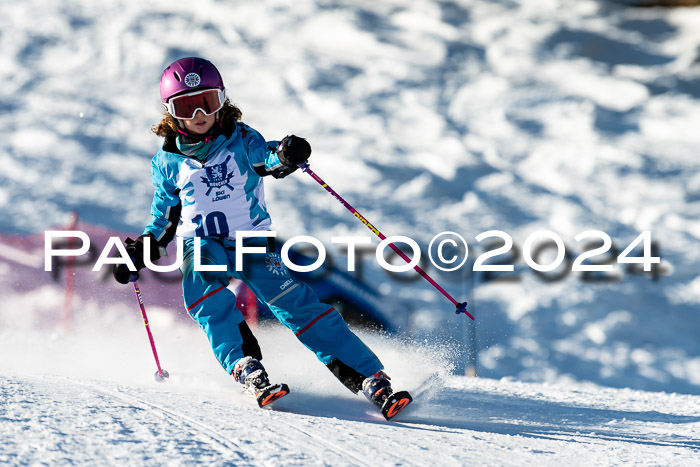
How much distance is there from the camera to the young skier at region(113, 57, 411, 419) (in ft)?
11.9

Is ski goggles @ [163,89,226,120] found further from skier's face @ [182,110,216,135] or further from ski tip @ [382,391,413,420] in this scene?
ski tip @ [382,391,413,420]

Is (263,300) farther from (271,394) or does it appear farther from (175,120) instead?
(175,120)

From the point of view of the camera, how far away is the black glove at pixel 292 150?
3.52m

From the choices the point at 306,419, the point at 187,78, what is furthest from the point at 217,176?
the point at 306,419

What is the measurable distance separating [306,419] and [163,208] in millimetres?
1382

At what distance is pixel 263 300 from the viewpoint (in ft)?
12.5

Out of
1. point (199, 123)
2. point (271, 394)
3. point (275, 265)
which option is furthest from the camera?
point (275, 265)

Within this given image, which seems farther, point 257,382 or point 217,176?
point 217,176

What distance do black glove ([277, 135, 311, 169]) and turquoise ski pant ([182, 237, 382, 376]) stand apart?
1.61 ft

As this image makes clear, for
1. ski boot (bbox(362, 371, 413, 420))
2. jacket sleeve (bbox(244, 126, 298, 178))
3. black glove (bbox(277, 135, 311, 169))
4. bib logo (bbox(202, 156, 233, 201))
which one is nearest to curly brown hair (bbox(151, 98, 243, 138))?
jacket sleeve (bbox(244, 126, 298, 178))

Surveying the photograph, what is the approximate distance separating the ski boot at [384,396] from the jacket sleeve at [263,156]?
1.10m

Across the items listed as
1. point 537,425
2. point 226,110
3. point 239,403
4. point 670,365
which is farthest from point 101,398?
point 670,365

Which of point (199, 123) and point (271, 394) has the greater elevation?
point (199, 123)

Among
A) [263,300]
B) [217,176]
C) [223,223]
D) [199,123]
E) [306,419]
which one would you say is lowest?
[306,419]
